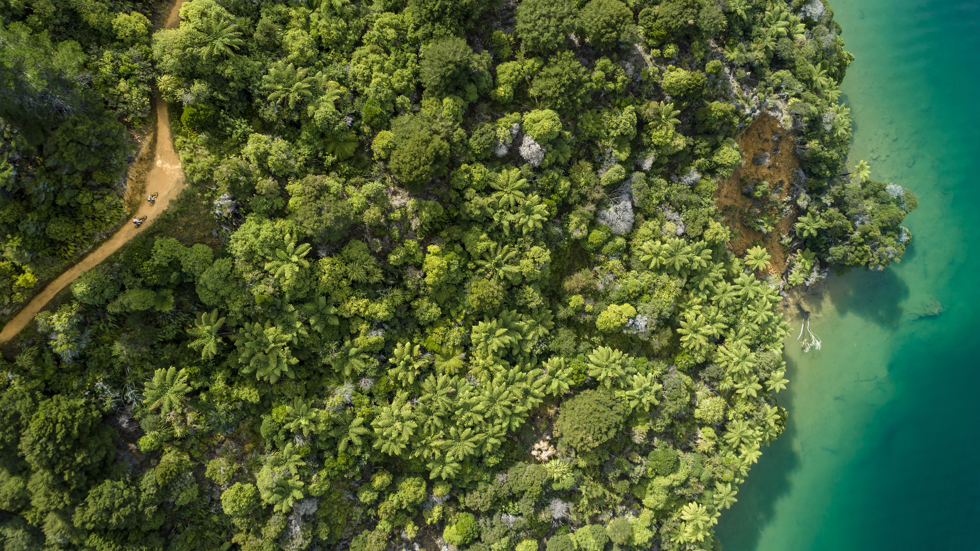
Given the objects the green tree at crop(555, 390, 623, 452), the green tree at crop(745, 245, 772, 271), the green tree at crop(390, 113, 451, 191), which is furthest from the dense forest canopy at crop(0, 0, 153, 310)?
the green tree at crop(745, 245, 772, 271)

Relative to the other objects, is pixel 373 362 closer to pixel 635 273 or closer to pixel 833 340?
pixel 635 273

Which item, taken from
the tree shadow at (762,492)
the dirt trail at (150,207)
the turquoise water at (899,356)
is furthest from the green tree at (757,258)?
the dirt trail at (150,207)

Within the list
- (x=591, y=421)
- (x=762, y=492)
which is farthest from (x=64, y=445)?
(x=762, y=492)

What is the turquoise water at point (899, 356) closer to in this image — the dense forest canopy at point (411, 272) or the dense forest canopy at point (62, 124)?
the dense forest canopy at point (411, 272)

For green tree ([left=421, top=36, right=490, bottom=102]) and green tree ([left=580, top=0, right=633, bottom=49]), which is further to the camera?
green tree ([left=580, top=0, right=633, bottom=49])

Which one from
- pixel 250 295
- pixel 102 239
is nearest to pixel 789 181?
pixel 250 295

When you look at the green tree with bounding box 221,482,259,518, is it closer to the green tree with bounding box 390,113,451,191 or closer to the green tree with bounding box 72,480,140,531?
the green tree with bounding box 72,480,140,531
